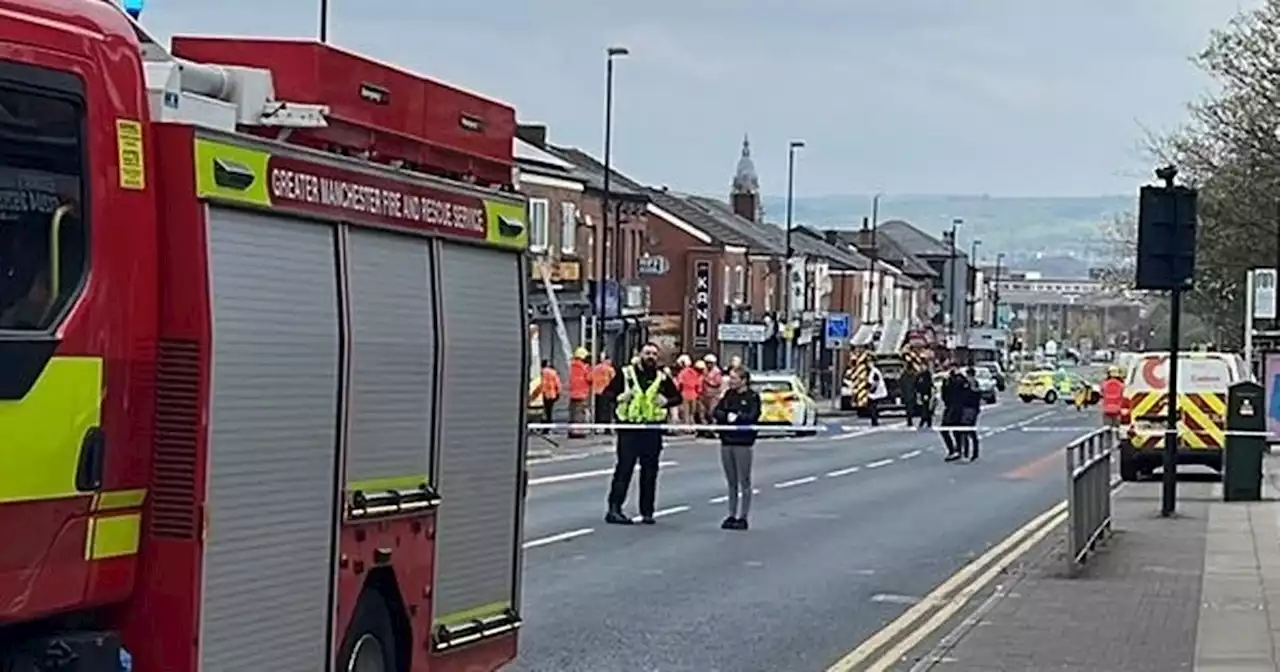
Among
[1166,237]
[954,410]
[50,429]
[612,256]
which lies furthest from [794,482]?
[612,256]

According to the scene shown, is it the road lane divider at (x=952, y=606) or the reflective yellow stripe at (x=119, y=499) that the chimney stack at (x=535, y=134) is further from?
the reflective yellow stripe at (x=119, y=499)

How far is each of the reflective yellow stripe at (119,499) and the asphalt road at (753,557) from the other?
613 cm

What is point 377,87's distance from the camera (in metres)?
9.57

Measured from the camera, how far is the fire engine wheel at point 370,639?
30.3 ft

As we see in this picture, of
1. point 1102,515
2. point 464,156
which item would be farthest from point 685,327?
point 464,156

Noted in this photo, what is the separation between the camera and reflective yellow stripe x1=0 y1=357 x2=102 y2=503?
695 cm

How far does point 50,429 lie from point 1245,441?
957 inches

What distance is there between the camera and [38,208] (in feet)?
23.8

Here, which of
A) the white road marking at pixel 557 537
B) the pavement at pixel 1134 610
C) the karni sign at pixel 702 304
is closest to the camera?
the pavement at pixel 1134 610

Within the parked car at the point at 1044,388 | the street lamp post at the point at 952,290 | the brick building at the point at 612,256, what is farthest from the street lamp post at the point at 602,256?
the street lamp post at the point at 952,290

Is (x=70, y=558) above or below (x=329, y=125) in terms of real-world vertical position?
below

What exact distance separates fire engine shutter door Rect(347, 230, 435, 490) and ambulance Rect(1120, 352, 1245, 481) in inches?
1081

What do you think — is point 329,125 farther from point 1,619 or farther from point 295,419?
point 1,619

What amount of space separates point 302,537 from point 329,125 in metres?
1.62
